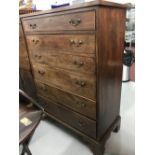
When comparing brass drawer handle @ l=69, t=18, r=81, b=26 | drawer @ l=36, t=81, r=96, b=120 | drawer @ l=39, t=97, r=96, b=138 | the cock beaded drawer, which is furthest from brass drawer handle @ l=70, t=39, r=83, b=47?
drawer @ l=39, t=97, r=96, b=138

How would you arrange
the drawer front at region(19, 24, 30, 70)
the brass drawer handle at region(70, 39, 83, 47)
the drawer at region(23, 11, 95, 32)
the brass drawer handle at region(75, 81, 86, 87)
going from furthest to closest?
the drawer front at region(19, 24, 30, 70)
the brass drawer handle at region(75, 81, 86, 87)
the brass drawer handle at region(70, 39, 83, 47)
the drawer at region(23, 11, 95, 32)

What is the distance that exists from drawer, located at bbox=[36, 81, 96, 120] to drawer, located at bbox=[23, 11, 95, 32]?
573 millimetres

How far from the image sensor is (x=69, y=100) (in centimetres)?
154

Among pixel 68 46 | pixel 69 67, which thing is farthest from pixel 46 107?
pixel 68 46

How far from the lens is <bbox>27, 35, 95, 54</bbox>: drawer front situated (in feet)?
3.77

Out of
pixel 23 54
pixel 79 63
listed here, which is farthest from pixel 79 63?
pixel 23 54

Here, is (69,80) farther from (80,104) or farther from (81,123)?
(81,123)

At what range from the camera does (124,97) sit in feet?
8.19

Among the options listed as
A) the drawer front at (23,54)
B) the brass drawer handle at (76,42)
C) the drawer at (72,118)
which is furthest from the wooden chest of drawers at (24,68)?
the brass drawer handle at (76,42)

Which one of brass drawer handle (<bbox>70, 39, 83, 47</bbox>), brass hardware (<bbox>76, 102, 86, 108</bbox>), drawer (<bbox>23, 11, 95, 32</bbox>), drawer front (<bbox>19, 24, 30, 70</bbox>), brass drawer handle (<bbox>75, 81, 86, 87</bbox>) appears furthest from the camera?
drawer front (<bbox>19, 24, 30, 70</bbox>)

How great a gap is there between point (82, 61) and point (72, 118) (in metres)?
0.64

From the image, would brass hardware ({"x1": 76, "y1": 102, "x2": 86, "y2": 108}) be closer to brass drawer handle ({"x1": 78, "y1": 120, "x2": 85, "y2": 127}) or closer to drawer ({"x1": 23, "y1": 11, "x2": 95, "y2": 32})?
brass drawer handle ({"x1": 78, "y1": 120, "x2": 85, "y2": 127})

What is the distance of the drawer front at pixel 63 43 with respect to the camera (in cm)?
115
